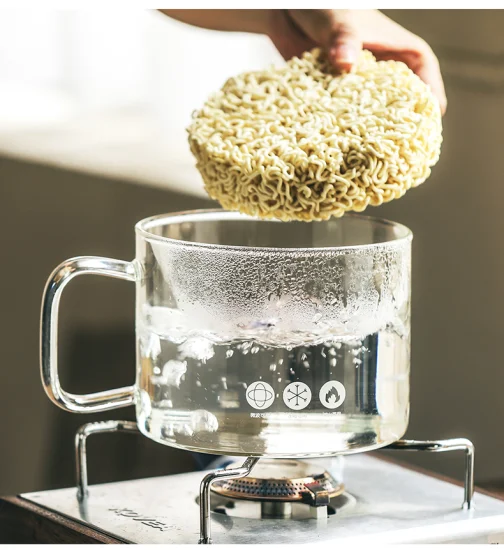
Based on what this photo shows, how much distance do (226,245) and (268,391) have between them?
14 centimetres

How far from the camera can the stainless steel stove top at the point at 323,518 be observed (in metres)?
0.76

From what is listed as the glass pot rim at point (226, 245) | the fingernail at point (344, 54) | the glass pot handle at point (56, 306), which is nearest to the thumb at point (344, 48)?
the fingernail at point (344, 54)

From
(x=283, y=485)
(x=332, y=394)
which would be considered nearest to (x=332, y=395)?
(x=332, y=394)

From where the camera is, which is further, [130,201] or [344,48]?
[130,201]

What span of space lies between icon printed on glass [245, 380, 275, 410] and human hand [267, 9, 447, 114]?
30cm

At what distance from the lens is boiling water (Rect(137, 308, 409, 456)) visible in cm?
72

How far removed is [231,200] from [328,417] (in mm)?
188

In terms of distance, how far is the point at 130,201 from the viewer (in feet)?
3.47

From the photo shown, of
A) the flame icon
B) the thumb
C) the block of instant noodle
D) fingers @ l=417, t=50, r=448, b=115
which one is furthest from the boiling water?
fingers @ l=417, t=50, r=448, b=115

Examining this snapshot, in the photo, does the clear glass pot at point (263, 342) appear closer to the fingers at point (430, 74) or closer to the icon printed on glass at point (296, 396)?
the icon printed on glass at point (296, 396)

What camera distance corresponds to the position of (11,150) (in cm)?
101

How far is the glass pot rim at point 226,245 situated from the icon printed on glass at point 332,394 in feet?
0.34

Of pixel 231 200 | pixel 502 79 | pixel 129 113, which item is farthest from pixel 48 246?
pixel 502 79

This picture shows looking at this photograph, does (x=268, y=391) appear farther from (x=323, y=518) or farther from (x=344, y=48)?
(x=344, y=48)
